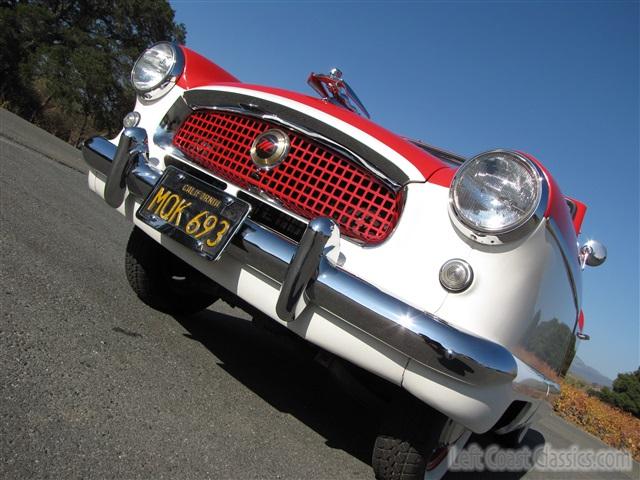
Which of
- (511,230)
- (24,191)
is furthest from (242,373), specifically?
(24,191)

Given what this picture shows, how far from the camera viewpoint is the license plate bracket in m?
2.06

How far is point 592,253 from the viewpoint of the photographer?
3.06m

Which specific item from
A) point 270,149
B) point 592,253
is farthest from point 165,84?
point 592,253

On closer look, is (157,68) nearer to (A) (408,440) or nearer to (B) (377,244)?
(B) (377,244)

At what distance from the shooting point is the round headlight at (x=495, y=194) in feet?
5.87

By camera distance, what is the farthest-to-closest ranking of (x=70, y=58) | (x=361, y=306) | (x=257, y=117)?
(x=70, y=58) < (x=257, y=117) < (x=361, y=306)

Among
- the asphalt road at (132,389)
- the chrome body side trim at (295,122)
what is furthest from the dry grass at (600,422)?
the chrome body side trim at (295,122)

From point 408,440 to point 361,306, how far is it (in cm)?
56

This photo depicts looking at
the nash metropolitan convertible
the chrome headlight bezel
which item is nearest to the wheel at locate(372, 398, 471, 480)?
the nash metropolitan convertible

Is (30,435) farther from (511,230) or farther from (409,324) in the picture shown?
(511,230)

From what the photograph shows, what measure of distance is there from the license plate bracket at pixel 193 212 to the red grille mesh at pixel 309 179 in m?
0.18

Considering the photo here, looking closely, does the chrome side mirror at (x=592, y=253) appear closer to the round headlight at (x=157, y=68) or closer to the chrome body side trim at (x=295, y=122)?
the chrome body side trim at (x=295, y=122)

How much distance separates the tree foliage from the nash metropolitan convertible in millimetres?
21396

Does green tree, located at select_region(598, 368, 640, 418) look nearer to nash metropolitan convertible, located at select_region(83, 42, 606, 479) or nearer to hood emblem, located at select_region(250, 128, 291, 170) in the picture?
nash metropolitan convertible, located at select_region(83, 42, 606, 479)
